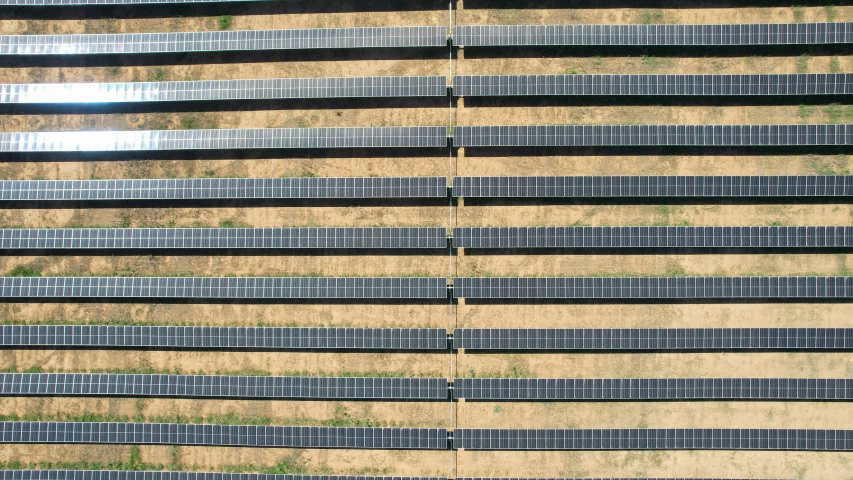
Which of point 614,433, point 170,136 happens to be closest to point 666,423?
point 614,433

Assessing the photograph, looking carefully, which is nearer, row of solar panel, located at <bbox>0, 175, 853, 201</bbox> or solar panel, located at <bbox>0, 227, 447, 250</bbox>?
row of solar panel, located at <bbox>0, 175, 853, 201</bbox>

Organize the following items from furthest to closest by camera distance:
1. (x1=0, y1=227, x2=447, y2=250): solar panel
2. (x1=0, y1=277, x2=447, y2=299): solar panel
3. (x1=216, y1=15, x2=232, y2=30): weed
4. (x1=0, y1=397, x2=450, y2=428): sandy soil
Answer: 1. (x1=216, y1=15, x2=232, y2=30): weed
2. (x1=0, y1=397, x2=450, y2=428): sandy soil
3. (x1=0, y1=277, x2=447, y2=299): solar panel
4. (x1=0, y1=227, x2=447, y2=250): solar panel

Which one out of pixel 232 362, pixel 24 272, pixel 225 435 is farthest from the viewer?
pixel 24 272

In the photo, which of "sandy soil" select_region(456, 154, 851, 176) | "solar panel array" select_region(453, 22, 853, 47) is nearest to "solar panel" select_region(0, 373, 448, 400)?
"sandy soil" select_region(456, 154, 851, 176)

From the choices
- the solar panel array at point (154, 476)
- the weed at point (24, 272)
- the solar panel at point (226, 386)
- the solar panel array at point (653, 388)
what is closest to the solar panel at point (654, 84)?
the solar panel array at point (653, 388)

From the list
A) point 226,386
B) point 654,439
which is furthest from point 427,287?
point 654,439

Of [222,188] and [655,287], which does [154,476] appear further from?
[655,287]

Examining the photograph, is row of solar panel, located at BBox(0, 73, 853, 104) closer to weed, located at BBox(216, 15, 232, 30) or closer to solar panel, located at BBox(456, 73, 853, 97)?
solar panel, located at BBox(456, 73, 853, 97)
